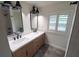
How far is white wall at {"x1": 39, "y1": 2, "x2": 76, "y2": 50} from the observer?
239 cm

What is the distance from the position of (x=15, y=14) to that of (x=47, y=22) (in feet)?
5.69

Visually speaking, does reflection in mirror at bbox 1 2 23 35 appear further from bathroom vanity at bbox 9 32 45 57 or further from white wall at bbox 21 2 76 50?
bathroom vanity at bbox 9 32 45 57

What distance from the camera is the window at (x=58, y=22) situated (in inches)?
102

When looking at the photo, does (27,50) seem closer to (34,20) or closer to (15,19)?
(15,19)

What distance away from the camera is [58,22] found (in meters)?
2.77

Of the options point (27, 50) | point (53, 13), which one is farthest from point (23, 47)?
point (53, 13)

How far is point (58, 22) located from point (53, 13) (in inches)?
21.2

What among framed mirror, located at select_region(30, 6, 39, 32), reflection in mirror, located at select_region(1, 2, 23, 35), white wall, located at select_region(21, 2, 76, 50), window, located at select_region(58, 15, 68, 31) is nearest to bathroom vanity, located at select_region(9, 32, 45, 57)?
reflection in mirror, located at select_region(1, 2, 23, 35)

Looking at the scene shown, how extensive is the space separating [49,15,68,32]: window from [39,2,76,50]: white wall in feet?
0.59

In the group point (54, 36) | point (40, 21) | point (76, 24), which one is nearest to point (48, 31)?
point (54, 36)

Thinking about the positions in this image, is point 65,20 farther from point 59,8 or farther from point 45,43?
point 45,43

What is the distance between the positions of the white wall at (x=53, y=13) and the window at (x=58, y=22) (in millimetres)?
178

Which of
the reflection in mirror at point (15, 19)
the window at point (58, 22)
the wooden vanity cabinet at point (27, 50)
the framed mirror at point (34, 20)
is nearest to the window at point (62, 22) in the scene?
the window at point (58, 22)

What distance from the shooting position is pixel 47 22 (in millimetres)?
3062
